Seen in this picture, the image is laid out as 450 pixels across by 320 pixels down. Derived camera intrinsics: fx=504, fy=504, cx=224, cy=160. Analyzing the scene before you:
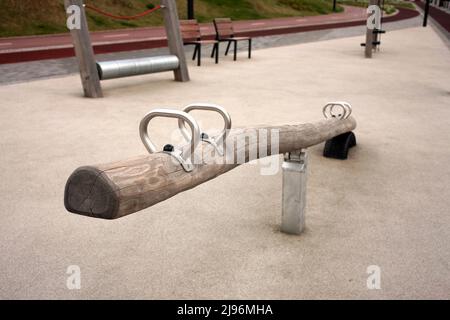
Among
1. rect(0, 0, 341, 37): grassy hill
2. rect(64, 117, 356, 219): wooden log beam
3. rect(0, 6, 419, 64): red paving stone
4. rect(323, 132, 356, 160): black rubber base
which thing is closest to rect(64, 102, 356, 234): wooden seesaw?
rect(64, 117, 356, 219): wooden log beam

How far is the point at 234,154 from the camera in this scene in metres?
2.74

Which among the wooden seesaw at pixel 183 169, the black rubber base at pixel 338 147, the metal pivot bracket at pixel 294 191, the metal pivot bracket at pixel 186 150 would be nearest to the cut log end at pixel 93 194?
the wooden seesaw at pixel 183 169

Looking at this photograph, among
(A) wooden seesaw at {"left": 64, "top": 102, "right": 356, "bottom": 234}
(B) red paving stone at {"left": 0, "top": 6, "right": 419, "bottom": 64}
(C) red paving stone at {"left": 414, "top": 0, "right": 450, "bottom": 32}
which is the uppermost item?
(A) wooden seesaw at {"left": 64, "top": 102, "right": 356, "bottom": 234}

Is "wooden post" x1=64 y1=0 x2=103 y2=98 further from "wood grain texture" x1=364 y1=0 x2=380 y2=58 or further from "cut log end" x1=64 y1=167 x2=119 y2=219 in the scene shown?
"wood grain texture" x1=364 y1=0 x2=380 y2=58

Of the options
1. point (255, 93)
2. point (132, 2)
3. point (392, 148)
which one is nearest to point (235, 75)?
point (255, 93)

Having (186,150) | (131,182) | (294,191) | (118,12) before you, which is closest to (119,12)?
(118,12)

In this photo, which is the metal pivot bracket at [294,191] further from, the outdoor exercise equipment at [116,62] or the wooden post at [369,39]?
the wooden post at [369,39]

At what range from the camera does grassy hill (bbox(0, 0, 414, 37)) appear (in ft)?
66.0

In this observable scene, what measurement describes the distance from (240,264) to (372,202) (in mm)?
1525

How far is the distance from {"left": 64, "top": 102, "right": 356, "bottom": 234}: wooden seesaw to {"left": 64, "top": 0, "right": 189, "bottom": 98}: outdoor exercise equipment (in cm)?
525

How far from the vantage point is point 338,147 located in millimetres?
5180

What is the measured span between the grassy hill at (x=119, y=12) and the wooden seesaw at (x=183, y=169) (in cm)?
1803

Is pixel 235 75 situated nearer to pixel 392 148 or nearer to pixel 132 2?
pixel 392 148

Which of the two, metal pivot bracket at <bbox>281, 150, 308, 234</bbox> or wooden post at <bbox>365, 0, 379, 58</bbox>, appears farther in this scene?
wooden post at <bbox>365, 0, 379, 58</bbox>
